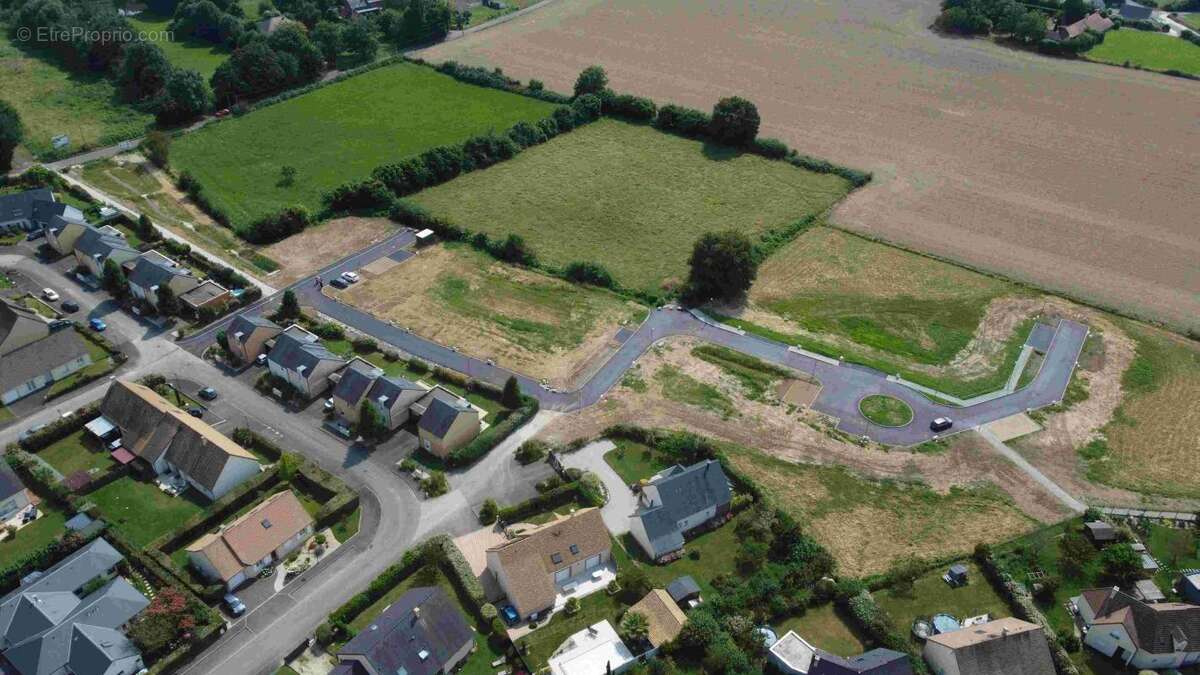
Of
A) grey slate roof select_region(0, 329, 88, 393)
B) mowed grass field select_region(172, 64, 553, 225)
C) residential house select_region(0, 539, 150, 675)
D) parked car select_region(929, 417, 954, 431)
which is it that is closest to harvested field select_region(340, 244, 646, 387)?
mowed grass field select_region(172, 64, 553, 225)

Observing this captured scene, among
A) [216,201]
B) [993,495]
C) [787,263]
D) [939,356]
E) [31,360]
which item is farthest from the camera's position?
[216,201]

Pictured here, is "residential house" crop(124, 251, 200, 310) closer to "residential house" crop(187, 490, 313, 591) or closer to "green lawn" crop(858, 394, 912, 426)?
"residential house" crop(187, 490, 313, 591)

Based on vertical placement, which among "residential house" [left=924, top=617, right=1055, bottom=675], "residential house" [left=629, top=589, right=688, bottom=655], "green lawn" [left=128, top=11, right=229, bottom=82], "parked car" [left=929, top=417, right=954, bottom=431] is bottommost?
"residential house" [left=629, top=589, right=688, bottom=655]

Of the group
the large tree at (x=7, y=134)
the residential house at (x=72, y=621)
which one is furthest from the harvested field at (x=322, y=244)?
the large tree at (x=7, y=134)

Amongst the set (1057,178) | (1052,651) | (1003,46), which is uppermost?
(1003,46)

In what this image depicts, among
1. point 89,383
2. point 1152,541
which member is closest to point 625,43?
point 89,383

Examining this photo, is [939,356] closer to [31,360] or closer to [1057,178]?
[1057,178]
